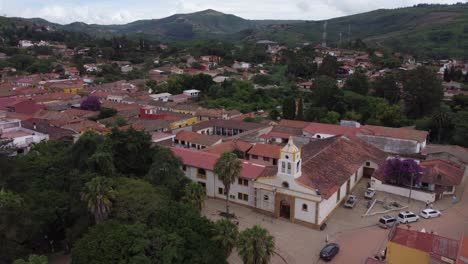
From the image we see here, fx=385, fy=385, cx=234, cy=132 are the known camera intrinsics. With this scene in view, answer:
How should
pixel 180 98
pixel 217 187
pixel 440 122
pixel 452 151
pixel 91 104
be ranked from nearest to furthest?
pixel 217 187 → pixel 452 151 → pixel 440 122 → pixel 91 104 → pixel 180 98

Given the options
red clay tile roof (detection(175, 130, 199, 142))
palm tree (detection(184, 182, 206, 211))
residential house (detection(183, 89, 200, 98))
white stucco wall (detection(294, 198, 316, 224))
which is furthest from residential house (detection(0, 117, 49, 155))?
residential house (detection(183, 89, 200, 98))

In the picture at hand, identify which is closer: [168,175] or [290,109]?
[168,175]

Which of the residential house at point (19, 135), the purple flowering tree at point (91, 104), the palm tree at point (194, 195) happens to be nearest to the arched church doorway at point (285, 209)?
the palm tree at point (194, 195)

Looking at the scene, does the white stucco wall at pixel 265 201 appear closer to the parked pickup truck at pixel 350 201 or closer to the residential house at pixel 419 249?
the parked pickup truck at pixel 350 201

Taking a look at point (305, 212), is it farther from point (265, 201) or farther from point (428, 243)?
point (428, 243)

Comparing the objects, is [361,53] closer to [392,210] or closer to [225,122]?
[225,122]

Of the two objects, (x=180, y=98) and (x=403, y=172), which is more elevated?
(x=180, y=98)

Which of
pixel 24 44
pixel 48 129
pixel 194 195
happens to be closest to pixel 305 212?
pixel 194 195
